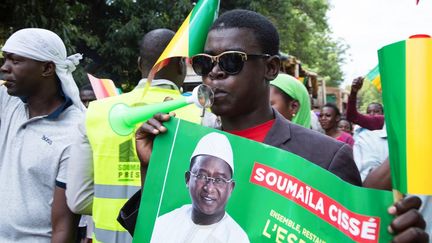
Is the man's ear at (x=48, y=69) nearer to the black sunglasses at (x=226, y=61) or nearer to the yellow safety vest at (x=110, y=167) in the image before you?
the yellow safety vest at (x=110, y=167)

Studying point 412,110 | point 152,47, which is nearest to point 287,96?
point 152,47

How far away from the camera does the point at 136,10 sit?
12805 millimetres

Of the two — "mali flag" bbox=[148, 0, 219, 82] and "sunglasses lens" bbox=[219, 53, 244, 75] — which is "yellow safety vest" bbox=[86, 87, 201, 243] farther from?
"sunglasses lens" bbox=[219, 53, 244, 75]

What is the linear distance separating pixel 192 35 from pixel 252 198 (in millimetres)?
687

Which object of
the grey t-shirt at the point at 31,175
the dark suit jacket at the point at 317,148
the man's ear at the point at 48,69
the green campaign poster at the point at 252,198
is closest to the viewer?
the green campaign poster at the point at 252,198

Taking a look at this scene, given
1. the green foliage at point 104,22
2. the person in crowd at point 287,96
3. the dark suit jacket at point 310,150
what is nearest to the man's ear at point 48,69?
the dark suit jacket at point 310,150

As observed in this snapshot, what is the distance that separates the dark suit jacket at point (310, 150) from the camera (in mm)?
1741

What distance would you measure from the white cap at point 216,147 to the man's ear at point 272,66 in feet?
1.29

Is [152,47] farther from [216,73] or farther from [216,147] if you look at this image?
[216,147]

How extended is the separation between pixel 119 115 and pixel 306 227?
2.64 ft

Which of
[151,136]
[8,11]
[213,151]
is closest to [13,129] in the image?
[151,136]

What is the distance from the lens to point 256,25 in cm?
189

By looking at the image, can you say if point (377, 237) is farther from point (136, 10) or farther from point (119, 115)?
point (136, 10)

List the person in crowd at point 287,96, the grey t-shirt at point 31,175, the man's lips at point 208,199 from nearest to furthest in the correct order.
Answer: the man's lips at point 208,199
the grey t-shirt at point 31,175
the person in crowd at point 287,96
